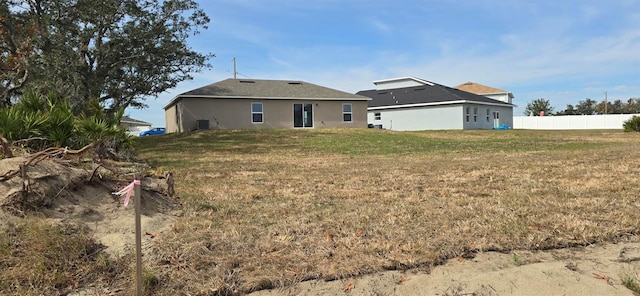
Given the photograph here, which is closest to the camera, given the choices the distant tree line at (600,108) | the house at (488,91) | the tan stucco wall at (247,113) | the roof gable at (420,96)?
the tan stucco wall at (247,113)

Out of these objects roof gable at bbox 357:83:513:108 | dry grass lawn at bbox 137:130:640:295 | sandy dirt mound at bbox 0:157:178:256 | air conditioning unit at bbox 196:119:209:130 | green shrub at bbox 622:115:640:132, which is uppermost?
roof gable at bbox 357:83:513:108

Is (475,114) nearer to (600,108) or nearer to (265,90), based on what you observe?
(265,90)

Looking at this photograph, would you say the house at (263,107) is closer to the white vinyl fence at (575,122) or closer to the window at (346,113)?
the window at (346,113)

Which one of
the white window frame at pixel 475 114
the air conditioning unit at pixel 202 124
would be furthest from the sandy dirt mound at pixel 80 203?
the white window frame at pixel 475 114

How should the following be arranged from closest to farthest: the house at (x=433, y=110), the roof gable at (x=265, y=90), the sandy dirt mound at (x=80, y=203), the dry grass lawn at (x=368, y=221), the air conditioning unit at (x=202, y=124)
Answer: the dry grass lawn at (x=368, y=221) < the sandy dirt mound at (x=80, y=203) < the air conditioning unit at (x=202, y=124) < the roof gable at (x=265, y=90) < the house at (x=433, y=110)

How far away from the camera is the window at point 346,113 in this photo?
27.3 metres

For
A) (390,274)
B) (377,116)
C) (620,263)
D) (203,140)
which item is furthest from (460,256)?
(377,116)

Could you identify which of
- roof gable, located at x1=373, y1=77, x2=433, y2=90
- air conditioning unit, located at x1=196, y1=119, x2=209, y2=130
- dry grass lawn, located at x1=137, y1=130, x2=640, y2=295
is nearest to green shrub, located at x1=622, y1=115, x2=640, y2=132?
roof gable, located at x1=373, y1=77, x2=433, y2=90

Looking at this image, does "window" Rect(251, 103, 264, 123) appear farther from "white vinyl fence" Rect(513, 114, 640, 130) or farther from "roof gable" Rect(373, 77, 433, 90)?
"white vinyl fence" Rect(513, 114, 640, 130)

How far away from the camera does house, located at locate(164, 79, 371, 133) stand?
952 inches

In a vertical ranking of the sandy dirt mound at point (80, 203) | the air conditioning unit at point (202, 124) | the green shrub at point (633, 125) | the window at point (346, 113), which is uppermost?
the window at point (346, 113)

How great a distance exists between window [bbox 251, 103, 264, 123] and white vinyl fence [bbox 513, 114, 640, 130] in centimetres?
3055

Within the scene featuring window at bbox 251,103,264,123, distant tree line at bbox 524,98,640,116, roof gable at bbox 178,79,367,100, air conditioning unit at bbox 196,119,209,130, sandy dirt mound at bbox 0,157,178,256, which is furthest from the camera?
distant tree line at bbox 524,98,640,116

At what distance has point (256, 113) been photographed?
25.4 m
